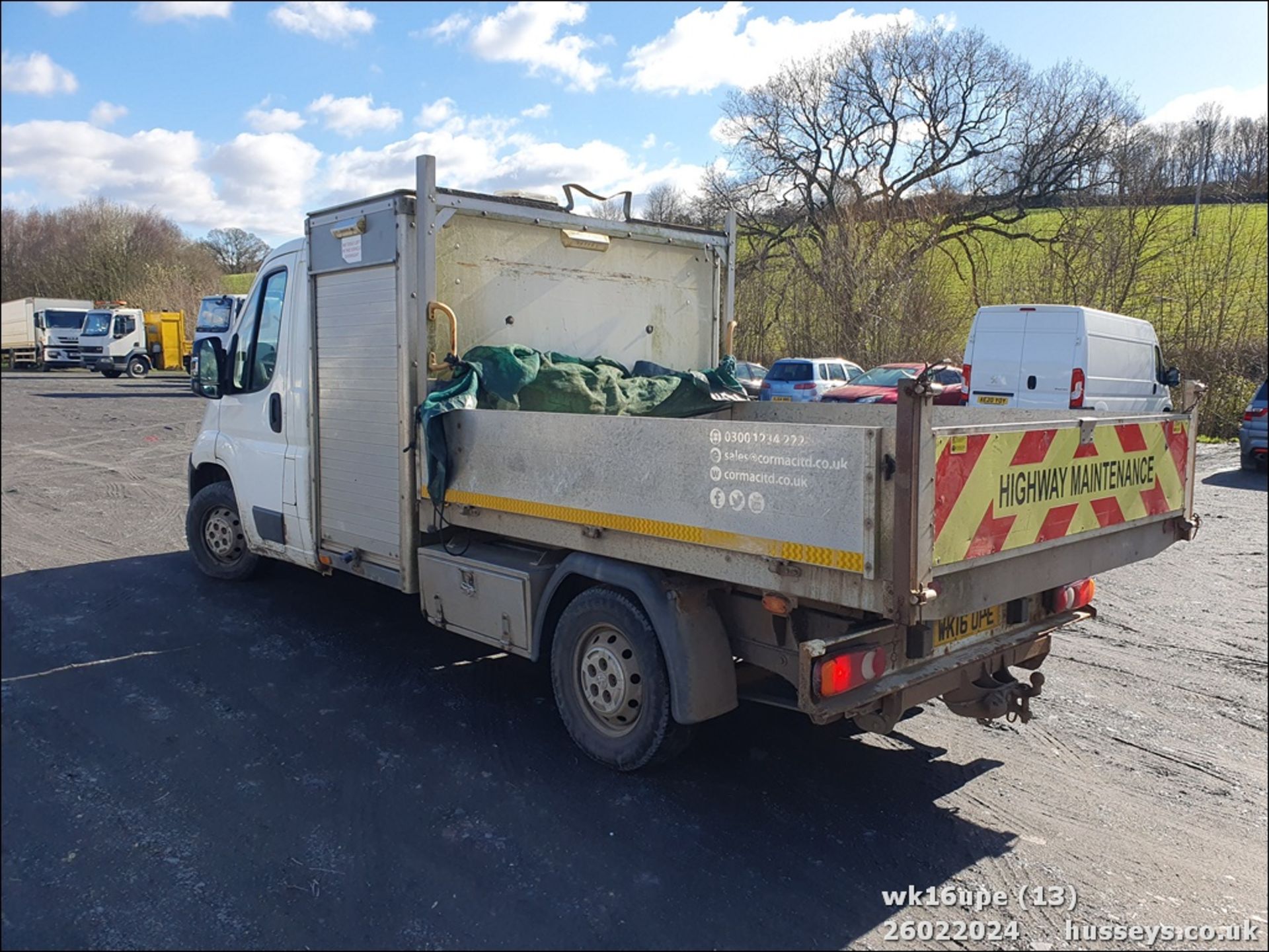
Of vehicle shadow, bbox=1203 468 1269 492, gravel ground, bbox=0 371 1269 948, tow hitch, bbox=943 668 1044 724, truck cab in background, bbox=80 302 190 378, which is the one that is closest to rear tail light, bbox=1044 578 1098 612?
tow hitch, bbox=943 668 1044 724

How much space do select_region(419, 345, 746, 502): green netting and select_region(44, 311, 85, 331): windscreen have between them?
1.83m

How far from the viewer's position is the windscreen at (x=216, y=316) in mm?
6480

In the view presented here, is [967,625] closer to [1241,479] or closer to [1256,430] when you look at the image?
[1241,479]

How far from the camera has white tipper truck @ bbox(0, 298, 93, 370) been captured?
8.41 feet

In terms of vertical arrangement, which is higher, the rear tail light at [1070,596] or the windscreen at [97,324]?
the windscreen at [97,324]

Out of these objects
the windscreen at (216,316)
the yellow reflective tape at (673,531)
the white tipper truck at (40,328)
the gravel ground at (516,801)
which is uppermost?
the windscreen at (216,316)

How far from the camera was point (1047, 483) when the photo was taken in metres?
3.96

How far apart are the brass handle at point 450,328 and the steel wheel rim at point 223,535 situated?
2838 mm

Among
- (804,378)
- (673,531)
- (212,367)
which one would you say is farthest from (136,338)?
(804,378)

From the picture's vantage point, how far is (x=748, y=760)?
4629 millimetres

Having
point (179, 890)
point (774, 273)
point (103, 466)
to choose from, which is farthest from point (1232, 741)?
point (774, 273)

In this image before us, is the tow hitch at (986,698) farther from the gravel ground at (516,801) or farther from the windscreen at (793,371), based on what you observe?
the windscreen at (793,371)

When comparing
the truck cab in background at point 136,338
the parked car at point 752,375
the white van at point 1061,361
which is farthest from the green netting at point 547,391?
the parked car at point 752,375

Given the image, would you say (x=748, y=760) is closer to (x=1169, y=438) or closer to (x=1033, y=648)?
(x=1033, y=648)
